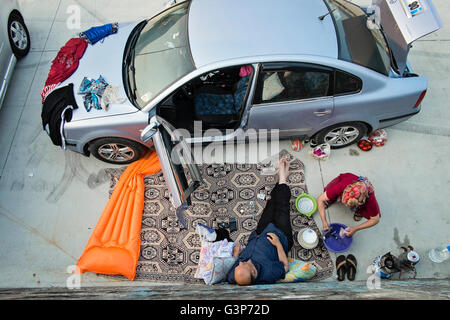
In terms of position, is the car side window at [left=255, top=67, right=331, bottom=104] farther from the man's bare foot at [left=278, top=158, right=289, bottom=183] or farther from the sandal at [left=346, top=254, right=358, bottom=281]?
the sandal at [left=346, top=254, right=358, bottom=281]

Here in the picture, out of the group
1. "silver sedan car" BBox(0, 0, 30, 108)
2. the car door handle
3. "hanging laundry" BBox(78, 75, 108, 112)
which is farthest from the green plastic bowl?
"silver sedan car" BBox(0, 0, 30, 108)

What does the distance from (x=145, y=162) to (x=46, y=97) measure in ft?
4.93

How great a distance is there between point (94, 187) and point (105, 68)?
1643 mm

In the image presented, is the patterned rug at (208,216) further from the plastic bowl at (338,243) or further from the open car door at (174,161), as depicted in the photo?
the open car door at (174,161)

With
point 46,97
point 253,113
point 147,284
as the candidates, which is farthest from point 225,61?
point 147,284

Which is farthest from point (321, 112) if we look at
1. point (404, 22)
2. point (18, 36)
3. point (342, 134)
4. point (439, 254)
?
point (18, 36)

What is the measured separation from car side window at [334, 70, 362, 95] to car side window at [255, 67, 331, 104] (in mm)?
98

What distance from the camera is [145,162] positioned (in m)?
4.93

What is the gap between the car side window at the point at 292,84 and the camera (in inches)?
159

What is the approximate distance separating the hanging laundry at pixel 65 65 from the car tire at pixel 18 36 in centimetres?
160

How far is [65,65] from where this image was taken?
4574 millimetres

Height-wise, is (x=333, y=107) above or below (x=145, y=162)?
above

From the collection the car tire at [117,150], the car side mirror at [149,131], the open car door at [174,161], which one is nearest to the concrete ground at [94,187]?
the car tire at [117,150]
